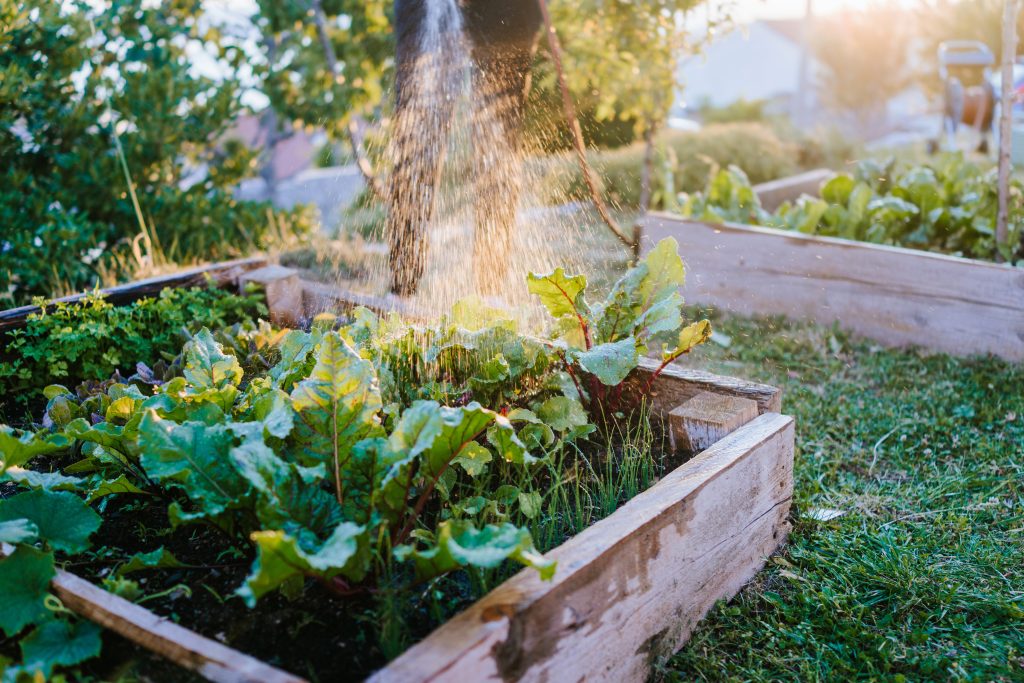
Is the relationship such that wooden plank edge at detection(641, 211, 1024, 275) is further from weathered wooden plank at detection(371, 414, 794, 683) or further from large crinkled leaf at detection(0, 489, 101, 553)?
large crinkled leaf at detection(0, 489, 101, 553)

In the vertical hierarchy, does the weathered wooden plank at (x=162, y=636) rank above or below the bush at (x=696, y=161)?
above

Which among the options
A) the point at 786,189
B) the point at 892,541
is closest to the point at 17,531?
the point at 892,541

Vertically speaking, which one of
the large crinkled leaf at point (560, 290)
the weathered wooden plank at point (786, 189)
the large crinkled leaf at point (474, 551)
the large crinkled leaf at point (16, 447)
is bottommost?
the weathered wooden plank at point (786, 189)

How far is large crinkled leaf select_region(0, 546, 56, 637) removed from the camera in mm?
1361

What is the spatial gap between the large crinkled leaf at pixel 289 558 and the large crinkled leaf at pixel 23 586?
402 millimetres

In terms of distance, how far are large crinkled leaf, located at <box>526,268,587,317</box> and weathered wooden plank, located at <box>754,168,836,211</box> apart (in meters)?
3.30

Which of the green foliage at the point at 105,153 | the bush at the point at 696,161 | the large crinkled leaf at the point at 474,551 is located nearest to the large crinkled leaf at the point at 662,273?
the large crinkled leaf at the point at 474,551

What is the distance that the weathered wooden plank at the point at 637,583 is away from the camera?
49.3 inches

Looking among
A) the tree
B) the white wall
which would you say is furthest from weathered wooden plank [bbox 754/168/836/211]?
the white wall

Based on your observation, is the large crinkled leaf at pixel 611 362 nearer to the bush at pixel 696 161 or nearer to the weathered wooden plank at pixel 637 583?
the weathered wooden plank at pixel 637 583

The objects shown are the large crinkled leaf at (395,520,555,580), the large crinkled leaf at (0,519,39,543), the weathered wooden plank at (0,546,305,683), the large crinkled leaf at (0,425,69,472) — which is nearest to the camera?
the weathered wooden plank at (0,546,305,683)

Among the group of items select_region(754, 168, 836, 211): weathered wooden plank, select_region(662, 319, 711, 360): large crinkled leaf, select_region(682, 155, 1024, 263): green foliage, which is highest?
select_region(662, 319, 711, 360): large crinkled leaf

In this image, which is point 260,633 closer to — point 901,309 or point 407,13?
point 407,13

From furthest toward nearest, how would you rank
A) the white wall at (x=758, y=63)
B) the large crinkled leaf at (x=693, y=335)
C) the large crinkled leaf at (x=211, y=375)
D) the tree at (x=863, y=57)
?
1. the white wall at (x=758, y=63)
2. the tree at (x=863, y=57)
3. the large crinkled leaf at (x=693, y=335)
4. the large crinkled leaf at (x=211, y=375)
